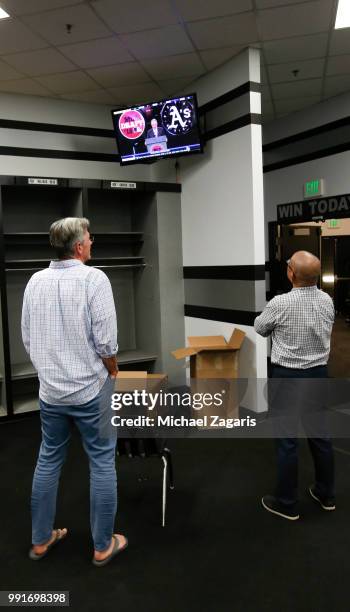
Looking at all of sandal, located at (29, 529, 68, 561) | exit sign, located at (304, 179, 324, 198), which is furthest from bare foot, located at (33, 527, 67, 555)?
exit sign, located at (304, 179, 324, 198)

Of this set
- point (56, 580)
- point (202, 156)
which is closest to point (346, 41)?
point (202, 156)

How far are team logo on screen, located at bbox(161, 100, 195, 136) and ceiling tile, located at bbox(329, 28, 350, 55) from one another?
135 cm

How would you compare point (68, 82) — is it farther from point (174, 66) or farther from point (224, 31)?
point (224, 31)

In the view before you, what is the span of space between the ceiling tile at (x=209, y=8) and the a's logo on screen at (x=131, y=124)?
1.18 m

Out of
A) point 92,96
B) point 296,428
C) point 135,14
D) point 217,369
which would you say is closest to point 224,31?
point 135,14

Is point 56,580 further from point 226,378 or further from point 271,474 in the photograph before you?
point 226,378

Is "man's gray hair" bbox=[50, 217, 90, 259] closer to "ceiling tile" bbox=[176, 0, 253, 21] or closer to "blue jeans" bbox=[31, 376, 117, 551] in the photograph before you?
"blue jeans" bbox=[31, 376, 117, 551]

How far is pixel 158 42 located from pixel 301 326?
285cm

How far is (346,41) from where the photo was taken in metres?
3.93

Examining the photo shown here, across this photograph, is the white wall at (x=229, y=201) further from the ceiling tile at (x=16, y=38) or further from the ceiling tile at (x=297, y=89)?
the ceiling tile at (x=16, y=38)

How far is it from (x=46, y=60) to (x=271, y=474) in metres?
4.07

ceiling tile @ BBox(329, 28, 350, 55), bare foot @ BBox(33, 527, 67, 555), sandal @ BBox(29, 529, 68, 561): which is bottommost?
sandal @ BBox(29, 529, 68, 561)

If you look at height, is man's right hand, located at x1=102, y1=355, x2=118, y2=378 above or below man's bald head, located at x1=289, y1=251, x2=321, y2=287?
below

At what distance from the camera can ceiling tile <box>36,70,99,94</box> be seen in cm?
447
